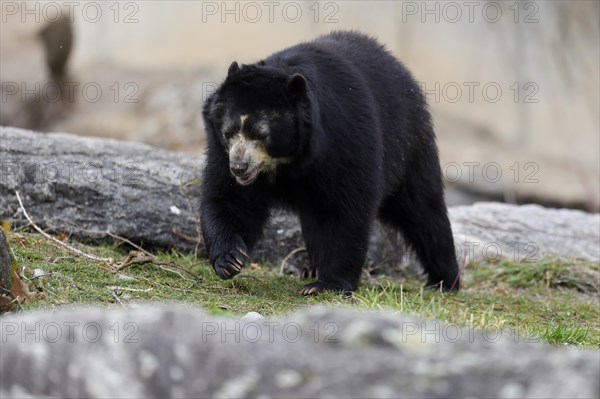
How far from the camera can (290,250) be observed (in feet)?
27.5

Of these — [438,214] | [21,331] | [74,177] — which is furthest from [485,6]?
[21,331]

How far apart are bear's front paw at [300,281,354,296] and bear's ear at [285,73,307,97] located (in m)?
1.31

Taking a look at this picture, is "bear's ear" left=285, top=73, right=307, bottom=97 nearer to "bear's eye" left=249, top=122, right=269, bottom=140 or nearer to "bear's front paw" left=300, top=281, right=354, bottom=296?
"bear's eye" left=249, top=122, right=269, bottom=140

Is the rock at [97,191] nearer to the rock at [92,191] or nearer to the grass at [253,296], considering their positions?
the rock at [92,191]

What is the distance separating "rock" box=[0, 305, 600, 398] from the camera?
2.38 metres

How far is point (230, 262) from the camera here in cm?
643

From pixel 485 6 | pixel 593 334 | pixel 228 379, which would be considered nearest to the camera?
pixel 228 379

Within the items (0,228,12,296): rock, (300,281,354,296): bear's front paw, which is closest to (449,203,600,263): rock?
(300,281,354,296): bear's front paw

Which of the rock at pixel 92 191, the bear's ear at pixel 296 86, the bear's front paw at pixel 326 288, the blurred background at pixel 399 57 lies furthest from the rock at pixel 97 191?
the blurred background at pixel 399 57

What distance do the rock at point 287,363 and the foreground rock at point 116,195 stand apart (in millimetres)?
4944

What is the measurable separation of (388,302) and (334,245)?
0.94m

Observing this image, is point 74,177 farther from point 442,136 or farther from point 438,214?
point 442,136

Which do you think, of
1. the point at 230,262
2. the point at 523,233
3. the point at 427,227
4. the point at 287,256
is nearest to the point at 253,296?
the point at 230,262

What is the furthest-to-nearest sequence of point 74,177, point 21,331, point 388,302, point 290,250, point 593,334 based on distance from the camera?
1. point 290,250
2. point 74,177
3. point 593,334
4. point 388,302
5. point 21,331
